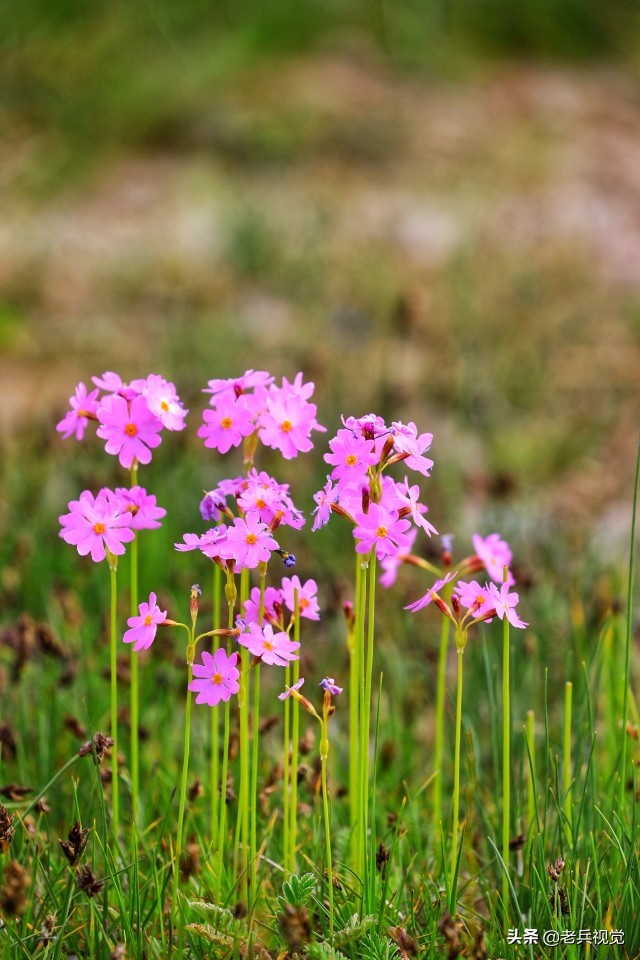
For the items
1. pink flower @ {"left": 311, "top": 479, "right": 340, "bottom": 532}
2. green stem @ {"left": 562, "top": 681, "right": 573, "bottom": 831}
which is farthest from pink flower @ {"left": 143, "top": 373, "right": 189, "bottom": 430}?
green stem @ {"left": 562, "top": 681, "right": 573, "bottom": 831}

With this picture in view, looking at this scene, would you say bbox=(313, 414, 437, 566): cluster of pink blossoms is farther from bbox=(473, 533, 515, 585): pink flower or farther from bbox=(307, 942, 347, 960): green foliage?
bbox=(307, 942, 347, 960): green foliage

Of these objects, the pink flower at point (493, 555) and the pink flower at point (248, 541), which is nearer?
the pink flower at point (248, 541)

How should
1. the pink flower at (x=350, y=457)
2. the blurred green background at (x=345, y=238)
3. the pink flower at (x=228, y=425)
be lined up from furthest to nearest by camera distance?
the blurred green background at (x=345, y=238), the pink flower at (x=228, y=425), the pink flower at (x=350, y=457)

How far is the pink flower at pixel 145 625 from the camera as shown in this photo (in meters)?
1.32

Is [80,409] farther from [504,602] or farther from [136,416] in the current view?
[504,602]

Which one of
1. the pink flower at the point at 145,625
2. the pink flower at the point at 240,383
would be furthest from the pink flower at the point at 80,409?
the pink flower at the point at 145,625

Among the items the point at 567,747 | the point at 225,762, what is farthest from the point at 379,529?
the point at 567,747

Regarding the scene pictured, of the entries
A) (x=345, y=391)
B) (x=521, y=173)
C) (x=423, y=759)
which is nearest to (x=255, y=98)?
(x=521, y=173)

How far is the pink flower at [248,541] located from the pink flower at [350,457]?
4.5 inches

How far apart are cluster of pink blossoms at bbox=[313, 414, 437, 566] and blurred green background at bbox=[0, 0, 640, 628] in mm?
1458

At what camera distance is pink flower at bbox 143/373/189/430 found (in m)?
1.36

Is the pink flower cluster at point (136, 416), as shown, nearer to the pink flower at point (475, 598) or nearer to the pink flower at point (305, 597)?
the pink flower at point (305, 597)

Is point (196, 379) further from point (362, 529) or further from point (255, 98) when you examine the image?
point (255, 98)

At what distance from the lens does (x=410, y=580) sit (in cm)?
297
